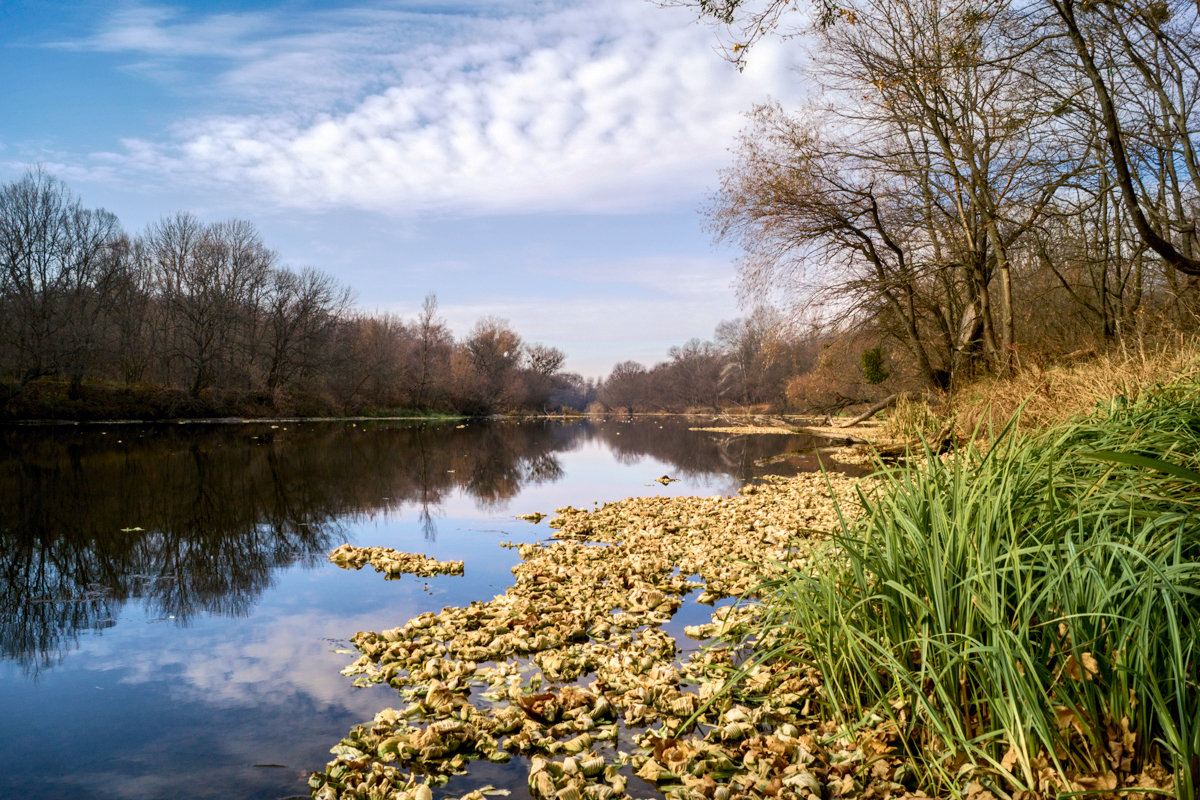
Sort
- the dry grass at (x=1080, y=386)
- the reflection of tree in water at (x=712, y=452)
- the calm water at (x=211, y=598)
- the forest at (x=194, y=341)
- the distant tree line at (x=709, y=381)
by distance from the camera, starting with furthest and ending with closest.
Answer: the distant tree line at (x=709, y=381), the forest at (x=194, y=341), the reflection of tree in water at (x=712, y=452), the dry grass at (x=1080, y=386), the calm water at (x=211, y=598)

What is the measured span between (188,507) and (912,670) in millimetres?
10196

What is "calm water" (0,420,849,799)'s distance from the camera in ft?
10.3

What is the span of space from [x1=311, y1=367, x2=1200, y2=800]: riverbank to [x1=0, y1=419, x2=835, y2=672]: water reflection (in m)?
2.81

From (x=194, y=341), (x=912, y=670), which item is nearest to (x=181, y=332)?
(x=194, y=341)

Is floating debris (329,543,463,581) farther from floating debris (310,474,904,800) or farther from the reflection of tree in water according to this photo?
the reflection of tree in water

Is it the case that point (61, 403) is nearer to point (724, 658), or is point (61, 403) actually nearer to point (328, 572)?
point (328, 572)

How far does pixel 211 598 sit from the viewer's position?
588cm

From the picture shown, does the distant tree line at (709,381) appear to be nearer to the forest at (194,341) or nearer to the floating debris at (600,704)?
the forest at (194,341)

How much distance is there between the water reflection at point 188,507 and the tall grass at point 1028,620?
4.93 m

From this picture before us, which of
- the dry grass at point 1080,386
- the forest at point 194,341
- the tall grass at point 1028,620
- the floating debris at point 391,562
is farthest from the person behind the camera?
the forest at point 194,341

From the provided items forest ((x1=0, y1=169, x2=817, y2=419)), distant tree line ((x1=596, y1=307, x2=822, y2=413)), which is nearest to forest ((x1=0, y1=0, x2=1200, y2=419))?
forest ((x1=0, y1=169, x2=817, y2=419))

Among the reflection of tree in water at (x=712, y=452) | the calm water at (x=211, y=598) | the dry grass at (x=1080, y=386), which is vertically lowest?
the reflection of tree in water at (x=712, y=452)

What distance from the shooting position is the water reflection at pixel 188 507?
18.9 ft

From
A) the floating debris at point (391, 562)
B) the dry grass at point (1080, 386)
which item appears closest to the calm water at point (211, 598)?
the floating debris at point (391, 562)
